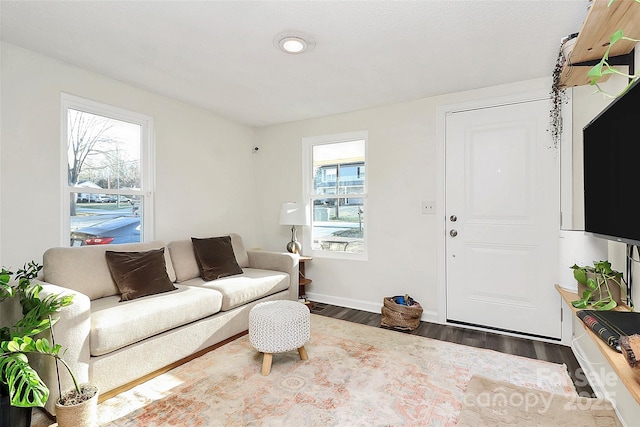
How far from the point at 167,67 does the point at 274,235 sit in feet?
8.01

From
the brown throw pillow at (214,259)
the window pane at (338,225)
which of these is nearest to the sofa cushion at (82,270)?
the brown throw pillow at (214,259)

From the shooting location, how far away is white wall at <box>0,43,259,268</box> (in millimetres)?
2287

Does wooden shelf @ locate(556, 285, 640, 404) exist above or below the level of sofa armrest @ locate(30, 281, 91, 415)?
above

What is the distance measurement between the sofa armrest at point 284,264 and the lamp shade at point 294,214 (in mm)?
464

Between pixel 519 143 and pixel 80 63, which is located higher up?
pixel 80 63

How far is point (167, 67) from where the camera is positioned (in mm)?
2645

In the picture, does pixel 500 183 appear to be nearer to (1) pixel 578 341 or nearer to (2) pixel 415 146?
(2) pixel 415 146

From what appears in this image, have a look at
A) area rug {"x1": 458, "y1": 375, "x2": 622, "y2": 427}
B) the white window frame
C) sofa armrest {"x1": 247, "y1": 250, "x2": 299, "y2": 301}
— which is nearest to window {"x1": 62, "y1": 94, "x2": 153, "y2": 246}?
sofa armrest {"x1": 247, "y1": 250, "x2": 299, "y2": 301}

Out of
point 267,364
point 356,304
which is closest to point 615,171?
point 267,364

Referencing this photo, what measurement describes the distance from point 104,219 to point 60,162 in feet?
1.99

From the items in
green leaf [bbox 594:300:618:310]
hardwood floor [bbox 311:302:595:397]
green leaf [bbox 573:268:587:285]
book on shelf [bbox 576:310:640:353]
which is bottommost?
hardwood floor [bbox 311:302:595:397]

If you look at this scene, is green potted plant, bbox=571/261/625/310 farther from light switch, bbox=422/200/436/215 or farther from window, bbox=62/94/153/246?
window, bbox=62/94/153/246

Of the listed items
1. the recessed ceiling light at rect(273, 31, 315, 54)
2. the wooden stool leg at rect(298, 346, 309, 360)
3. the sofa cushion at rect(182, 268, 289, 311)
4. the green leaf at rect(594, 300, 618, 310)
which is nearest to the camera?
the green leaf at rect(594, 300, 618, 310)

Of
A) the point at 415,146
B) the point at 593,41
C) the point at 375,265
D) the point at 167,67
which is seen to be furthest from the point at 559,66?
the point at 167,67
